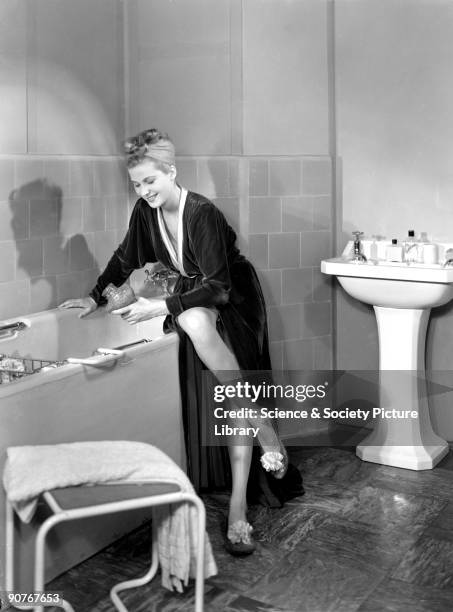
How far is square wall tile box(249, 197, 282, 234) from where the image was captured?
3996mm

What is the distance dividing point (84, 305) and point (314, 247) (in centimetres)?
124

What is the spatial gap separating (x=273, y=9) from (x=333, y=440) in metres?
2.14

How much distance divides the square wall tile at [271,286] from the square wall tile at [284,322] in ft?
0.12

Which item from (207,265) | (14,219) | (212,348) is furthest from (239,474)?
(14,219)

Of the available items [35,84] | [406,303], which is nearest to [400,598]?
[406,303]

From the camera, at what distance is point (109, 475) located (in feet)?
7.72

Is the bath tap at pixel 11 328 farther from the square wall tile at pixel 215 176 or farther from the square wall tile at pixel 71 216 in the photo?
the square wall tile at pixel 215 176

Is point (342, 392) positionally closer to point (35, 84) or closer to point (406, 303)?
point (406, 303)

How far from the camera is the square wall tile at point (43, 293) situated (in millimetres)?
3711

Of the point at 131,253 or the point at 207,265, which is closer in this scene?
the point at 207,265

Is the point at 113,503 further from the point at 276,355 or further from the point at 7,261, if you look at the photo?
the point at 276,355

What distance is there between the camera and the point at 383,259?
13.2 feet

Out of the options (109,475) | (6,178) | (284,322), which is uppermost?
(6,178)

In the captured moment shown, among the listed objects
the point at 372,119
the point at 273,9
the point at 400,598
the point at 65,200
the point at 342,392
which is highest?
the point at 273,9
